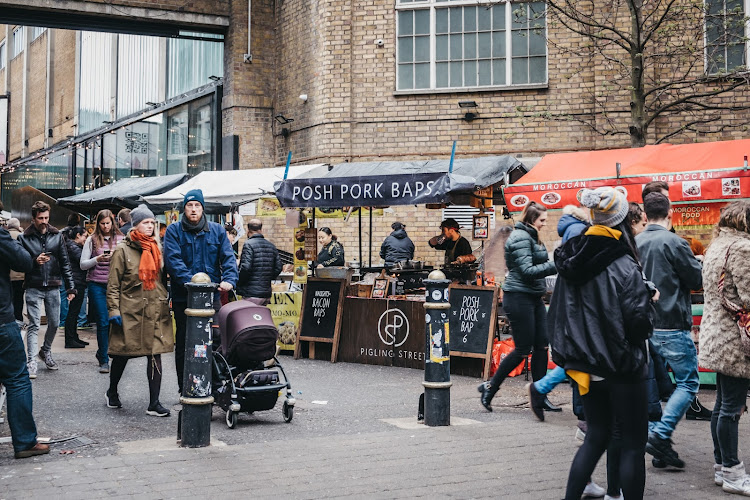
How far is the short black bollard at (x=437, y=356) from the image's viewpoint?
7027 millimetres

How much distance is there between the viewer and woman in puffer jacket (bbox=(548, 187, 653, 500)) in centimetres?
421

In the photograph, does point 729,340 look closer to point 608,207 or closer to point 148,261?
point 608,207

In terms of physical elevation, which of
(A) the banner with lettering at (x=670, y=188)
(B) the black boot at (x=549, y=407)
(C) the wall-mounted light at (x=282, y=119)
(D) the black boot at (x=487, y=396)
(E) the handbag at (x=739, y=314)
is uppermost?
(C) the wall-mounted light at (x=282, y=119)

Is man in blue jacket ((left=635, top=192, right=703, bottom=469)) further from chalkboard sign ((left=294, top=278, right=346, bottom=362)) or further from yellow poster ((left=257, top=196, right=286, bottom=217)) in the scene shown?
yellow poster ((left=257, top=196, right=286, bottom=217))

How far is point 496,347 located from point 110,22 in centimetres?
1325

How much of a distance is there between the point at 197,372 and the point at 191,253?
172 cm

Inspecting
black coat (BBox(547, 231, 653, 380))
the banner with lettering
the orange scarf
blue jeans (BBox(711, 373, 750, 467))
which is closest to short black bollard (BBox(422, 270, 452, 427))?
blue jeans (BBox(711, 373, 750, 467))

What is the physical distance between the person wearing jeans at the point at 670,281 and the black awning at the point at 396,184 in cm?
407

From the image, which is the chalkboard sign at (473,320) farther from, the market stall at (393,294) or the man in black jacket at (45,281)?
the man in black jacket at (45,281)

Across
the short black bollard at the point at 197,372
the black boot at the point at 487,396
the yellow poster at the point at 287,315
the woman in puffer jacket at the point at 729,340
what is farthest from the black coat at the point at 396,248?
the woman in puffer jacket at the point at 729,340

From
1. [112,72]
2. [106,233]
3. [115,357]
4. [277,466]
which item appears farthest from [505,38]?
[112,72]

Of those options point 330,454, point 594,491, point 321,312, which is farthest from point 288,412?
point 321,312

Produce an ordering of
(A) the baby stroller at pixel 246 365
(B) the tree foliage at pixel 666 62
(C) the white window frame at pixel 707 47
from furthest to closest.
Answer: (C) the white window frame at pixel 707 47 < (B) the tree foliage at pixel 666 62 < (A) the baby stroller at pixel 246 365

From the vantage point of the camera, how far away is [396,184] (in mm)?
10523
